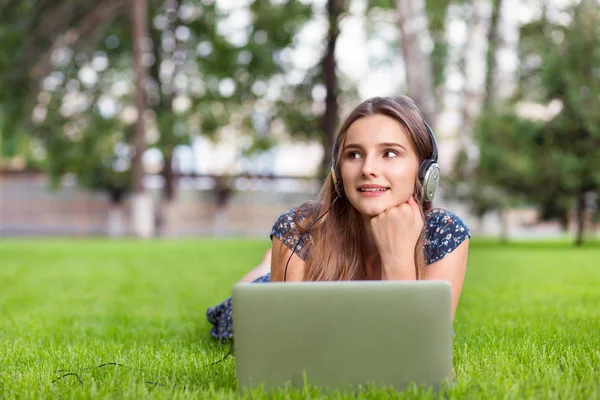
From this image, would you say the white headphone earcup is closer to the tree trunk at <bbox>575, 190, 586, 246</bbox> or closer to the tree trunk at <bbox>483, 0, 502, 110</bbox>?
the tree trunk at <bbox>575, 190, 586, 246</bbox>

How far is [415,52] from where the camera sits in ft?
48.8

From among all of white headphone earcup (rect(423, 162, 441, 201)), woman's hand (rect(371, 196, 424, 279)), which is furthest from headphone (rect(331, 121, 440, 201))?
woman's hand (rect(371, 196, 424, 279))

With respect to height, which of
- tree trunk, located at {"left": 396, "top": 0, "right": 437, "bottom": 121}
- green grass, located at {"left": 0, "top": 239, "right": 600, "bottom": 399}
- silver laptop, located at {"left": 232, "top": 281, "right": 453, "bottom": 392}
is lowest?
green grass, located at {"left": 0, "top": 239, "right": 600, "bottom": 399}

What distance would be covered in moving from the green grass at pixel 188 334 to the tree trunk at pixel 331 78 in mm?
13292

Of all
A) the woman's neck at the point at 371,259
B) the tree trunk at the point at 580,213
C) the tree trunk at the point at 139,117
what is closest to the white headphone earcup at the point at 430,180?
the woman's neck at the point at 371,259

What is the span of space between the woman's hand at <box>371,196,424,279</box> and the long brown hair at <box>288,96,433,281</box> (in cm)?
6

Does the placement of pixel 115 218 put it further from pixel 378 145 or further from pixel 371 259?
pixel 378 145

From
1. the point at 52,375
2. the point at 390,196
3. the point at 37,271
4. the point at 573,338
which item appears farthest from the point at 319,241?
the point at 37,271

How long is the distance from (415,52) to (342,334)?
525 inches

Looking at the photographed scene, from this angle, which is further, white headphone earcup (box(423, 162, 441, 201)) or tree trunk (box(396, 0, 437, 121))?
tree trunk (box(396, 0, 437, 121))

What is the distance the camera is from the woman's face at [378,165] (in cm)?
277

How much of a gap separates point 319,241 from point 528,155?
1564 centimetres

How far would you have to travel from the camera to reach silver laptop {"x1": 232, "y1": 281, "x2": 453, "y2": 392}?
216 centimetres

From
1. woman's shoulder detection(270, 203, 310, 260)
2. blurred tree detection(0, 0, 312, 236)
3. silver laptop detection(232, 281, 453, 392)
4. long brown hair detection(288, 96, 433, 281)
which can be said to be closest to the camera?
silver laptop detection(232, 281, 453, 392)
